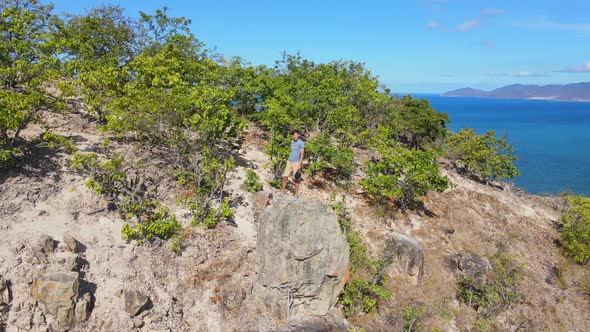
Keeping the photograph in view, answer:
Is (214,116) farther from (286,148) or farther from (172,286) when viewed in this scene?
(172,286)

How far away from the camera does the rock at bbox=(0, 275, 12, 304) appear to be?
31.9 ft

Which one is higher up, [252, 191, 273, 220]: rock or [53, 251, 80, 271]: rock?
[252, 191, 273, 220]: rock

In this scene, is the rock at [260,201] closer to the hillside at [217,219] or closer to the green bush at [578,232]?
the hillside at [217,219]

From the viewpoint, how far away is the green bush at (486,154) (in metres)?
26.7

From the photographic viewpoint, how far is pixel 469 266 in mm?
17438

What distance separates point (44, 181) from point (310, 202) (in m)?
9.52

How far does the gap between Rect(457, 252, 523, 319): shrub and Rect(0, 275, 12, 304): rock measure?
54.3 ft

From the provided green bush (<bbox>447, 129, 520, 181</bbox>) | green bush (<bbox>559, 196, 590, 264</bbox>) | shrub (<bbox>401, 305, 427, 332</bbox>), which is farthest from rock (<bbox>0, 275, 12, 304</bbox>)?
green bush (<bbox>447, 129, 520, 181</bbox>)

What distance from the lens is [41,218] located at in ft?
39.5

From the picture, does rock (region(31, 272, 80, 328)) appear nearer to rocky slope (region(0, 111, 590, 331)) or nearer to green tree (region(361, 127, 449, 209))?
rocky slope (region(0, 111, 590, 331))

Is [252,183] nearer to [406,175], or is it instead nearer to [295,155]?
[295,155]

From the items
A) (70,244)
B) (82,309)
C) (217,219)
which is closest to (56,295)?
(82,309)

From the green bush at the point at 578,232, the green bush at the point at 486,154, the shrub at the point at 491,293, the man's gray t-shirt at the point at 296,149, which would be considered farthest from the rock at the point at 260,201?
the green bush at the point at 486,154

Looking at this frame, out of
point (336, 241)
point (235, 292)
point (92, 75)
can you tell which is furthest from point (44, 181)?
point (336, 241)
